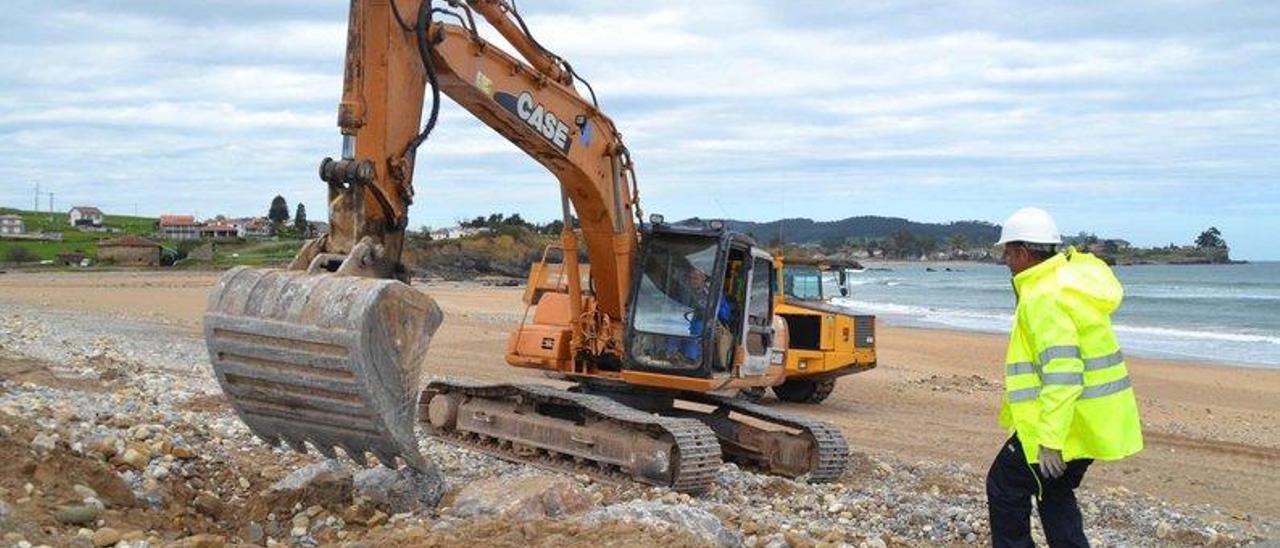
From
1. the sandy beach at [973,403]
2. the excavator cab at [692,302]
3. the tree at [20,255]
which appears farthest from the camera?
the tree at [20,255]

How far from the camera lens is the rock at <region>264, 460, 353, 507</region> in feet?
22.7

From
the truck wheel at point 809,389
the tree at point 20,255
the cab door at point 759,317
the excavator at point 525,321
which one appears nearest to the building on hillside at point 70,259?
the tree at point 20,255

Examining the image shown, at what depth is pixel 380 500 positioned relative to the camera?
7188 mm

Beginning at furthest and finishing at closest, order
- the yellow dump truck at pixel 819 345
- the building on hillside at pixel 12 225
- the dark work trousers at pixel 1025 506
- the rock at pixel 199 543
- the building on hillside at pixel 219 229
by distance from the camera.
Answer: the building on hillside at pixel 219 229, the building on hillside at pixel 12 225, the yellow dump truck at pixel 819 345, the dark work trousers at pixel 1025 506, the rock at pixel 199 543

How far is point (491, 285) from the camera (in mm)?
66750

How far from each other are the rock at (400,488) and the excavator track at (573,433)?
183cm

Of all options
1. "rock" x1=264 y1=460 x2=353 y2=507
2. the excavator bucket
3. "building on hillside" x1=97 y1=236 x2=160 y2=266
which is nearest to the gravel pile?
"rock" x1=264 y1=460 x2=353 y2=507

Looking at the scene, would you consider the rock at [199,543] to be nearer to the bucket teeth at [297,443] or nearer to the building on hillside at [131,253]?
the bucket teeth at [297,443]

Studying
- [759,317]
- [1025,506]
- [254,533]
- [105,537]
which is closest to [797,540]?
[1025,506]

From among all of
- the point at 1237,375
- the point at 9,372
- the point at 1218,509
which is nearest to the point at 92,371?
the point at 9,372

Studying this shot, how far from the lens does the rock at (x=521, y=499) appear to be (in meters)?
6.71

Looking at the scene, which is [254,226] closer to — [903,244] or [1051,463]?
[903,244]

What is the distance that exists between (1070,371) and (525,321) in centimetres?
699

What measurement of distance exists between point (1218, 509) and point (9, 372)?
10753mm
